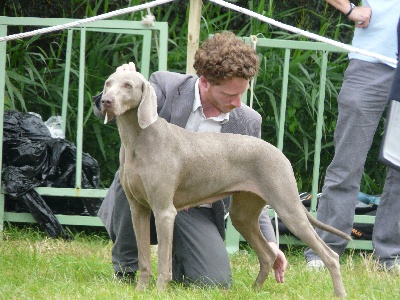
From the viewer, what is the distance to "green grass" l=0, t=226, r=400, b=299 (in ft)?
14.3

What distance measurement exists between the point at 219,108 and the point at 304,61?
113 inches

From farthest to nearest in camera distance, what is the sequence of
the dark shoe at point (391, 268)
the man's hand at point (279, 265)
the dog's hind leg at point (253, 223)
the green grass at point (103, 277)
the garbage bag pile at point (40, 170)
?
the garbage bag pile at point (40, 170) < the dark shoe at point (391, 268) < the man's hand at point (279, 265) < the dog's hind leg at point (253, 223) < the green grass at point (103, 277)

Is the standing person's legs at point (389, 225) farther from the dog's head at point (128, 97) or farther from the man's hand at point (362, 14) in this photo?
the dog's head at point (128, 97)

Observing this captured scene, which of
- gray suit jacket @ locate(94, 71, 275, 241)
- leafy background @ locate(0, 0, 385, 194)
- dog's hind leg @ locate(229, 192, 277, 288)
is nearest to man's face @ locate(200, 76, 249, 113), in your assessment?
gray suit jacket @ locate(94, 71, 275, 241)

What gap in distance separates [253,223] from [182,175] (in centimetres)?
60

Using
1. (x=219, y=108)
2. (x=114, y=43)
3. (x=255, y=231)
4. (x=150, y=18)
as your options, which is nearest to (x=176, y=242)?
(x=255, y=231)

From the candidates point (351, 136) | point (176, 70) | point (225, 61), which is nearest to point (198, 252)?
point (225, 61)

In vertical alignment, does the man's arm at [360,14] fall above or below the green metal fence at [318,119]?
above

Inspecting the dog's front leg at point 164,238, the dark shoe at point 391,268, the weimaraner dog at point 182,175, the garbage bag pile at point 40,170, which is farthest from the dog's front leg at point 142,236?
the garbage bag pile at point 40,170

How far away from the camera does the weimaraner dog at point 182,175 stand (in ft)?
13.7

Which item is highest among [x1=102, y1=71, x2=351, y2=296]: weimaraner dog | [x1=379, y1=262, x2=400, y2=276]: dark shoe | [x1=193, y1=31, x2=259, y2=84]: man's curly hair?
[x1=193, y1=31, x2=259, y2=84]: man's curly hair

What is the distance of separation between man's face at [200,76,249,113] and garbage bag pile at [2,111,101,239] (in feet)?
7.19

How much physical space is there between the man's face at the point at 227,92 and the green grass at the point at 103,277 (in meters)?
0.91

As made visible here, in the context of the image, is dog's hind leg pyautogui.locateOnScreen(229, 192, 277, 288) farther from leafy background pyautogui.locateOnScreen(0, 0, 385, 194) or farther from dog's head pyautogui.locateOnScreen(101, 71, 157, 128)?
leafy background pyautogui.locateOnScreen(0, 0, 385, 194)
